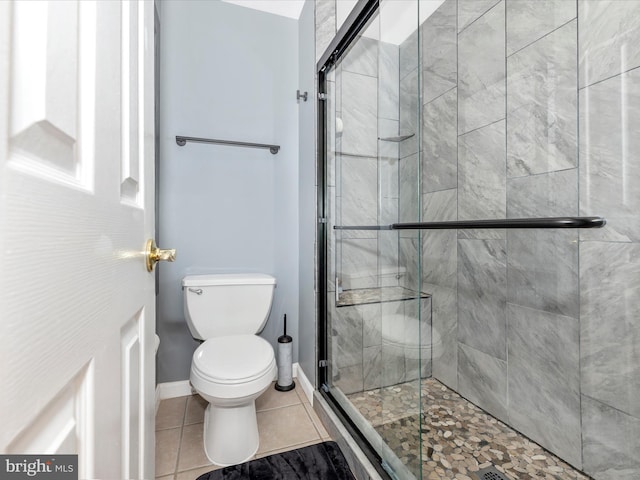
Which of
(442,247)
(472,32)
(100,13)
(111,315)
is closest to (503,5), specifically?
(472,32)

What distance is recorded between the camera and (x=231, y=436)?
139 cm

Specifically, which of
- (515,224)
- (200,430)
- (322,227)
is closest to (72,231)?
(515,224)

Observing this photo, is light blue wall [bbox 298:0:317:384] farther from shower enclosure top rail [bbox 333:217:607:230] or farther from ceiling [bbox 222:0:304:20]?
shower enclosure top rail [bbox 333:217:607:230]

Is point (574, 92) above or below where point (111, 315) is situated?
above

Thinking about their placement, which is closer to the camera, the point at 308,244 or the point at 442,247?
the point at 442,247

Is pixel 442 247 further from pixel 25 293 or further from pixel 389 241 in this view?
pixel 25 293

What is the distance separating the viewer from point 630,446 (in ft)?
3.50

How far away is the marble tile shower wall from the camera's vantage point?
3.61 ft

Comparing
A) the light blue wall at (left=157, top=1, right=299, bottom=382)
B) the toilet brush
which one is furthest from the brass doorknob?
the toilet brush

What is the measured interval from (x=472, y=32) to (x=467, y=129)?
1.61 feet

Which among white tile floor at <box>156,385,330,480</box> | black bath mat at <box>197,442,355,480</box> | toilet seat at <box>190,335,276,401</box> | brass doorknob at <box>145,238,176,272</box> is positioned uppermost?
brass doorknob at <box>145,238,176,272</box>

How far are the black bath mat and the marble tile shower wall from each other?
2.18ft

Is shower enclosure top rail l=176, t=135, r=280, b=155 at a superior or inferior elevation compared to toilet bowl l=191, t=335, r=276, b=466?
superior

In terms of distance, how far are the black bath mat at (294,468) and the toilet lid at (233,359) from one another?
14.0 inches
